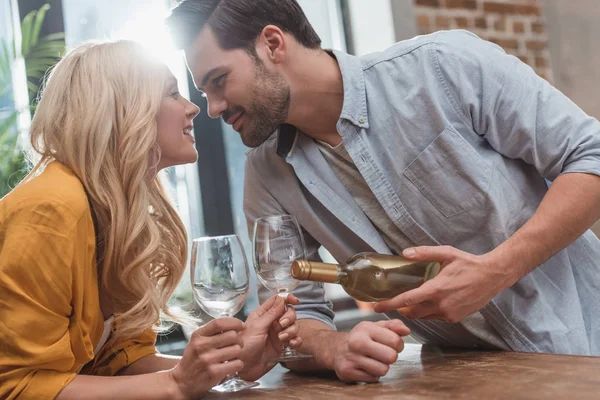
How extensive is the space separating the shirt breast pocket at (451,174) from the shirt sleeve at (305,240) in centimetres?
31

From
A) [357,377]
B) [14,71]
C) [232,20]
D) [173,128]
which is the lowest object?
[357,377]

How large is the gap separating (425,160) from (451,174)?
0.21 feet

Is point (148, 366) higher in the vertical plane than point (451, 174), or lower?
lower

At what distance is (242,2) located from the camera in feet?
5.56

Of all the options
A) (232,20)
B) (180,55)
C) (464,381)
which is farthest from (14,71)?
(464,381)

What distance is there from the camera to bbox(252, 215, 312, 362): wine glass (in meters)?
1.15

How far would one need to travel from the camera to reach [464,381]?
1.00 metres

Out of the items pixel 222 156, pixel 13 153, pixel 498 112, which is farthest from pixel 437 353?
pixel 222 156

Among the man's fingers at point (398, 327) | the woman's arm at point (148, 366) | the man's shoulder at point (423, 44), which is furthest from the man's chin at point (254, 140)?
the man's fingers at point (398, 327)

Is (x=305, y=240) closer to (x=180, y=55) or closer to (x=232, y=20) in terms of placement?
(x=232, y=20)

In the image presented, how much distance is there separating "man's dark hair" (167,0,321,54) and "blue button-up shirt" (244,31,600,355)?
0.79ft

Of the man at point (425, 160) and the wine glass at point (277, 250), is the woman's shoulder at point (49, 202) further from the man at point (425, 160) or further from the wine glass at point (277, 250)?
the man at point (425, 160)

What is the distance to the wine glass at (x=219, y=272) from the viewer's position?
1085 millimetres

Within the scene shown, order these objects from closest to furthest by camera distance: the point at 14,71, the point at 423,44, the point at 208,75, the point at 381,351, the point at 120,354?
the point at 381,351, the point at 120,354, the point at 423,44, the point at 208,75, the point at 14,71
